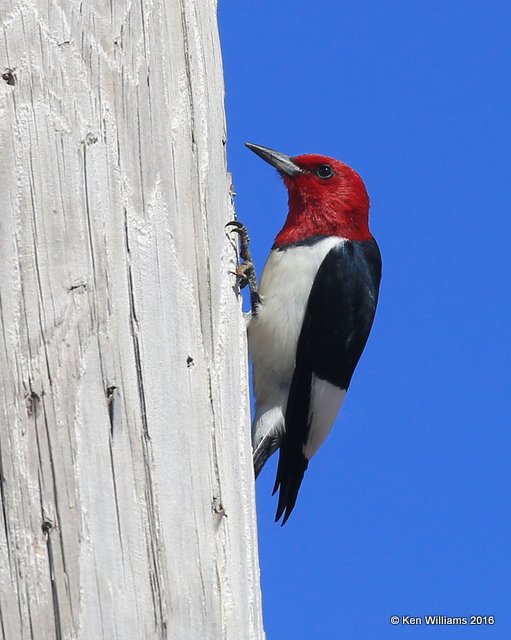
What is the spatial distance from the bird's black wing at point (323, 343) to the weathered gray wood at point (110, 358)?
174 cm

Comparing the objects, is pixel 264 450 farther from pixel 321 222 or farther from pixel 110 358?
pixel 110 358

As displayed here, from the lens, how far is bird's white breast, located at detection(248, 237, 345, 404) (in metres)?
4.22

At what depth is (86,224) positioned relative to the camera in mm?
2268

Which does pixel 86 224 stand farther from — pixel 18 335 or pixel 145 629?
pixel 145 629

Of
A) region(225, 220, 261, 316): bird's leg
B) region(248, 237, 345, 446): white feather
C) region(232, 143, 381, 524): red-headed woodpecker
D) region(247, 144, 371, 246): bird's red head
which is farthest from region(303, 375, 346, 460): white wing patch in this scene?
region(247, 144, 371, 246): bird's red head

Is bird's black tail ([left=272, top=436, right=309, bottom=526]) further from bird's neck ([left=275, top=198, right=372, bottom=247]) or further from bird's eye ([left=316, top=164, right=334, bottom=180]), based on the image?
bird's eye ([left=316, top=164, right=334, bottom=180])

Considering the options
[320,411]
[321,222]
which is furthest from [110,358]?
[321,222]

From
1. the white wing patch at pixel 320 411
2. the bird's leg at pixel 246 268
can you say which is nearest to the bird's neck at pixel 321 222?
the bird's leg at pixel 246 268

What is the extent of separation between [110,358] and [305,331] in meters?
2.16

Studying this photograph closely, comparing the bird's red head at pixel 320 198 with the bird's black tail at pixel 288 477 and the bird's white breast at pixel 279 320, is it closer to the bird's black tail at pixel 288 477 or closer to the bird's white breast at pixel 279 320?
the bird's white breast at pixel 279 320

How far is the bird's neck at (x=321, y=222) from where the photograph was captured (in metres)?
4.68

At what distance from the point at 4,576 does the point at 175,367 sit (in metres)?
0.59

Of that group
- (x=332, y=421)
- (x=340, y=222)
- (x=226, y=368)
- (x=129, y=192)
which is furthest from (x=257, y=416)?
(x=129, y=192)

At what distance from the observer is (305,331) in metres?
4.34
